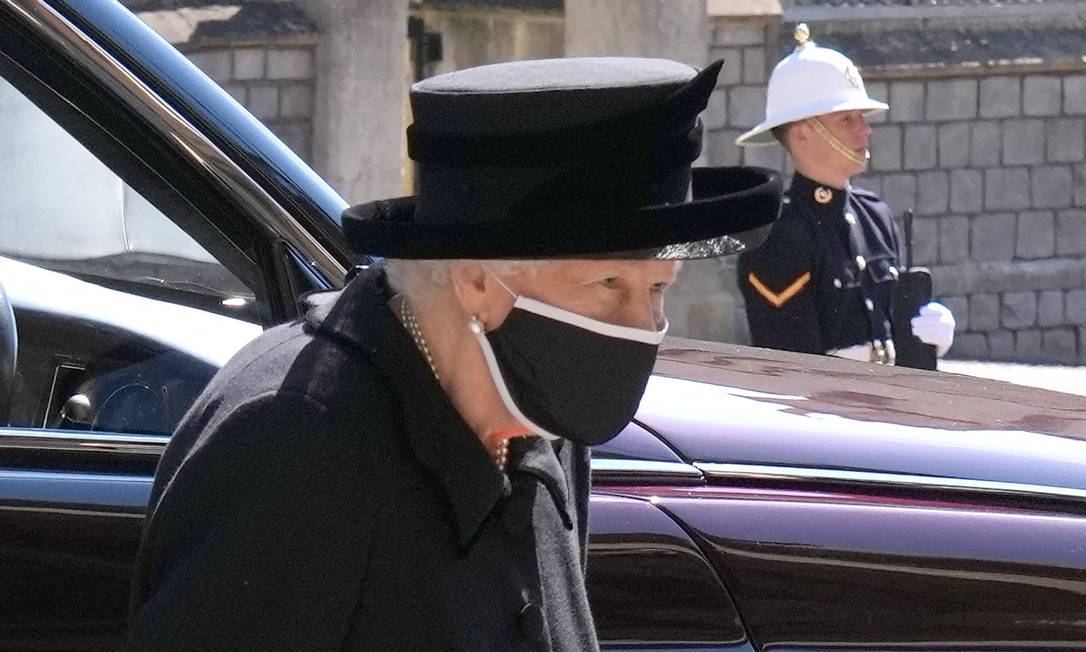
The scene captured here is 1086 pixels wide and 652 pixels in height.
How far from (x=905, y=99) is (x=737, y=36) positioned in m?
1.25

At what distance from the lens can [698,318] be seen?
11.5m

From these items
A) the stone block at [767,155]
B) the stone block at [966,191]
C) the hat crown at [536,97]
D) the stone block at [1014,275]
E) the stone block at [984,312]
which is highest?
the hat crown at [536,97]

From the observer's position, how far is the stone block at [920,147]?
39.5 ft

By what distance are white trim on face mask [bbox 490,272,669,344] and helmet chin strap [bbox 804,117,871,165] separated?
311cm

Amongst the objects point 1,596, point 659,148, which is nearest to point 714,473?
point 659,148

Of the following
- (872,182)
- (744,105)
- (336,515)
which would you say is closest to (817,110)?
(336,515)

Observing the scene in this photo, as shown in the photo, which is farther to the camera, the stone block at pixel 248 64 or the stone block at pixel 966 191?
the stone block at pixel 966 191

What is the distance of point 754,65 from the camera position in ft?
38.4

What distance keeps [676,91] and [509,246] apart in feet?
0.73

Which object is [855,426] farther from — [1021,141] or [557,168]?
[1021,141]

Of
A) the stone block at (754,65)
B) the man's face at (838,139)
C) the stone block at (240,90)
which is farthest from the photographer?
the stone block at (754,65)

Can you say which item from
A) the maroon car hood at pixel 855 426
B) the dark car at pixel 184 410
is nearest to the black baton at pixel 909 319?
the maroon car hood at pixel 855 426

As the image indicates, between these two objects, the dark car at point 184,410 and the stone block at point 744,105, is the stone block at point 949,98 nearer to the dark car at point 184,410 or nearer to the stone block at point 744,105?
the stone block at point 744,105

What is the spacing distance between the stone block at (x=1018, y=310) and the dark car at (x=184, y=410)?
1018cm
